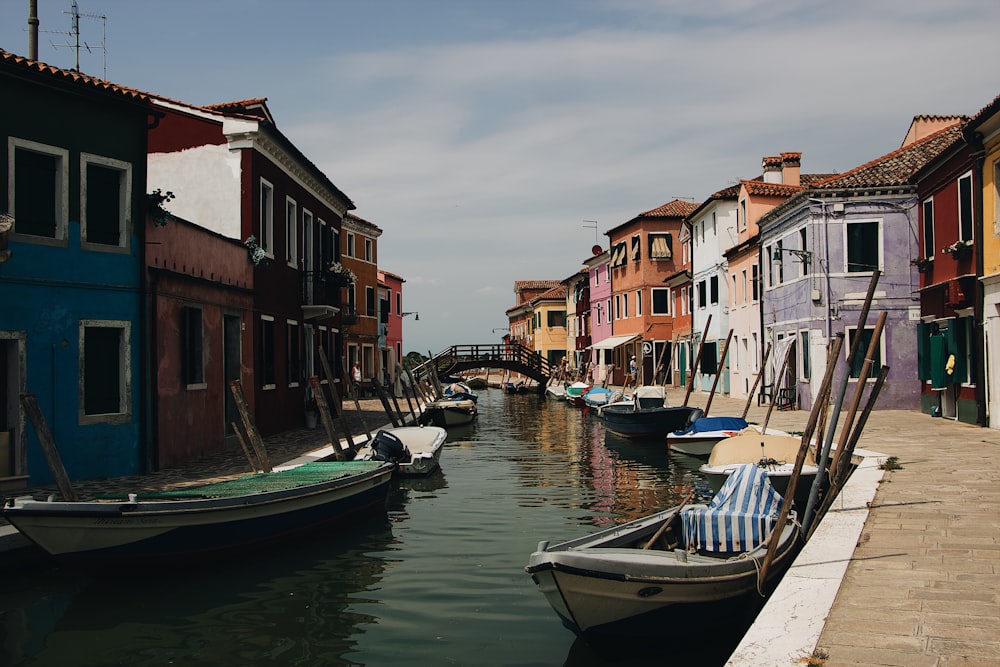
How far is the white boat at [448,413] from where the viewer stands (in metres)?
30.4

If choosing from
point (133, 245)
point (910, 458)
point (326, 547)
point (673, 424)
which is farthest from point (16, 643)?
point (673, 424)

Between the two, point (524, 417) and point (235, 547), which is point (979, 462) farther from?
point (524, 417)

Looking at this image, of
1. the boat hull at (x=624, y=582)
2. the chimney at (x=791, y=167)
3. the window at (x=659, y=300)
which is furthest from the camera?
the window at (x=659, y=300)

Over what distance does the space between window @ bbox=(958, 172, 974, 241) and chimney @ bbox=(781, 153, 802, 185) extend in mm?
14620

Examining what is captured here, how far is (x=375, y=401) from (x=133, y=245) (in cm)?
2203

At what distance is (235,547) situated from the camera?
983cm

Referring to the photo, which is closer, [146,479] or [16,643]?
[16,643]

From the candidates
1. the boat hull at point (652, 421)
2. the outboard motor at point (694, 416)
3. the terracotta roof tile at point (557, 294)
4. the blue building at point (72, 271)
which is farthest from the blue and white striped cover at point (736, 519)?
the terracotta roof tile at point (557, 294)

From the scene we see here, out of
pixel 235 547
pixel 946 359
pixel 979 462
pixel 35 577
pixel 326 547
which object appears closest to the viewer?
pixel 35 577

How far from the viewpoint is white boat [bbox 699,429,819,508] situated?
38.8 feet

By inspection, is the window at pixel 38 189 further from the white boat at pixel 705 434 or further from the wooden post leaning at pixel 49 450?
the white boat at pixel 705 434

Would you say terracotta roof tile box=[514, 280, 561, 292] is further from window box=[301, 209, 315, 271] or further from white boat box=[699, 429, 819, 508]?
white boat box=[699, 429, 819, 508]

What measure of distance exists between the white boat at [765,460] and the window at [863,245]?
12.8 metres

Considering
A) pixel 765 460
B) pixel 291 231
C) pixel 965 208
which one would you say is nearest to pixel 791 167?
pixel 965 208
